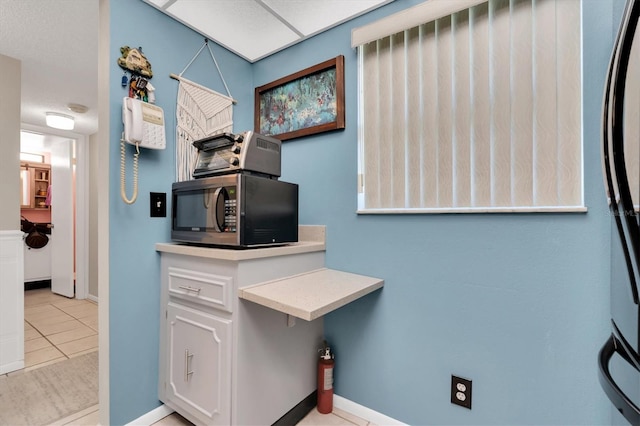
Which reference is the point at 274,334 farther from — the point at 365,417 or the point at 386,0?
the point at 386,0

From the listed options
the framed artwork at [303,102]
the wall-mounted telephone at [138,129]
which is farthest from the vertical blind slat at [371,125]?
the wall-mounted telephone at [138,129]

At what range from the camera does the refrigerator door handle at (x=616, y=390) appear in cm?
52

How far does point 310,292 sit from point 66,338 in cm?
274

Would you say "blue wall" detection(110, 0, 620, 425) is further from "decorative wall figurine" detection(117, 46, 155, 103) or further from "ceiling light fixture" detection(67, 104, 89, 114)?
"ceiling light fixture" detection(67, 104, 89, 114)

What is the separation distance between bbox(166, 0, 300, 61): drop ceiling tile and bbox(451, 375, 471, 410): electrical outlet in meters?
2.12

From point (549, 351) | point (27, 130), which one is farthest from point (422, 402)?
point (27, 130)

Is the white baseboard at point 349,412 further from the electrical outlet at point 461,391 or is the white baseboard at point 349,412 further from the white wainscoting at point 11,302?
the white wainscoting at point 11,302

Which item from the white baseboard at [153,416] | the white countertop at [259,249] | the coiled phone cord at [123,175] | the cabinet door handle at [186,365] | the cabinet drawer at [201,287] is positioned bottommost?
the white baseboard at [153,416]

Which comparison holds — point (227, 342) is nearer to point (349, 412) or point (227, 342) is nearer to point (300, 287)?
point (300, 287)

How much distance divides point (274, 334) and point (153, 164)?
112cm

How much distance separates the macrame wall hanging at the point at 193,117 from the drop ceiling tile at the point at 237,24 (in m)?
0.14

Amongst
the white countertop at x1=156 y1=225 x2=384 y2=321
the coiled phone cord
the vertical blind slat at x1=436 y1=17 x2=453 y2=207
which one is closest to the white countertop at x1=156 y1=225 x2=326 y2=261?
the white countertop at x1=156 y1=225 x2=384 y2=321

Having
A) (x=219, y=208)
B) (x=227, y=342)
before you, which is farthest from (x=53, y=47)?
(x=227, y=342)

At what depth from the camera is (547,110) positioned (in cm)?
118
